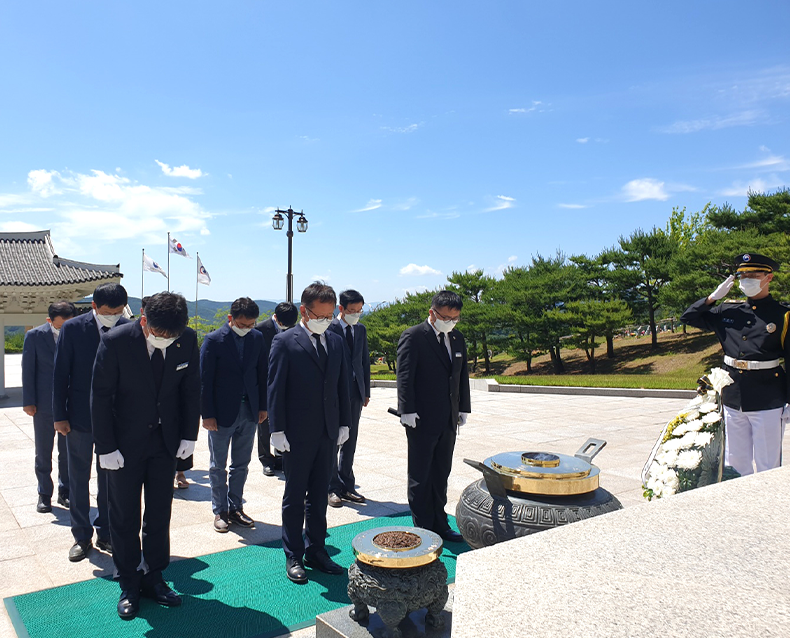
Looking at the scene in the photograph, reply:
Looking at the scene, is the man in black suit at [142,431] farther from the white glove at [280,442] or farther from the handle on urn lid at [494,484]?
the handle on urn lid at [494,484]

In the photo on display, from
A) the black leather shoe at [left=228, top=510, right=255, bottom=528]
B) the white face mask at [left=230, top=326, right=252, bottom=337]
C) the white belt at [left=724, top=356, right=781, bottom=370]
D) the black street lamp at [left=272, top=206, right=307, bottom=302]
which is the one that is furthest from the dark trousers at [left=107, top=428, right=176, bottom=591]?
the black street lamp at [left=272, top=206, right=307, bottom=302]

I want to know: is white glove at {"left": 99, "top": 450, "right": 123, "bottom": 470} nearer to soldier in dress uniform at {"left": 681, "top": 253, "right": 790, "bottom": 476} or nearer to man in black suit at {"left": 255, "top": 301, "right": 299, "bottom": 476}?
man in black suit at {"left": 255, "top": 301, "right": 299, "bottom": 476}

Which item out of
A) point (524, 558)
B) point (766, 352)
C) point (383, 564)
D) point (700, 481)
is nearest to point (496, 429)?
point (766, 352)

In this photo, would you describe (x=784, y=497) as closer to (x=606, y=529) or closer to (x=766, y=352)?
(x=606, y=529)

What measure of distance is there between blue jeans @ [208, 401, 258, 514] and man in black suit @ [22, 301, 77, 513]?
1.64m

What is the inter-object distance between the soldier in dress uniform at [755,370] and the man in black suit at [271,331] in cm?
409

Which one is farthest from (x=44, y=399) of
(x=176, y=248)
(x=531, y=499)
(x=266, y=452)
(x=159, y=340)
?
(x=176, y=248)

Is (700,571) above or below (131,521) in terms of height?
above

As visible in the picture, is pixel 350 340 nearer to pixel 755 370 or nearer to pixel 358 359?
pixel 358 359

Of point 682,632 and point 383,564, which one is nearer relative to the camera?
point 682,632

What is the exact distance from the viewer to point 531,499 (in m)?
2.81

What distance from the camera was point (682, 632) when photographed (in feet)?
4.28

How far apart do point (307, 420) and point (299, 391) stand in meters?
0.21

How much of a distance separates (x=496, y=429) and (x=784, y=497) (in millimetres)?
8032
